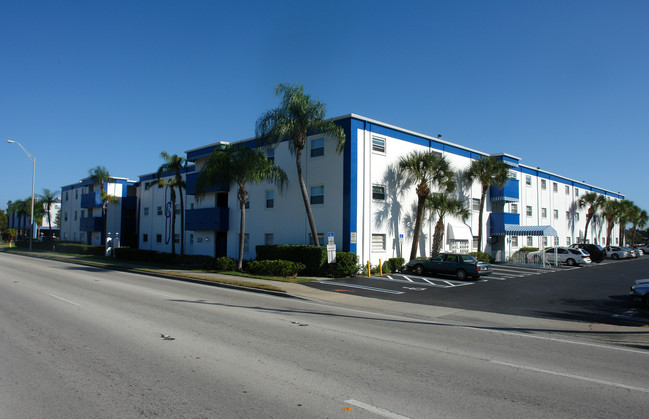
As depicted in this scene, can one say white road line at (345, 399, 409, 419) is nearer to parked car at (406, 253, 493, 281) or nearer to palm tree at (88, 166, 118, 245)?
parked car at (406, 253, 493, 281)

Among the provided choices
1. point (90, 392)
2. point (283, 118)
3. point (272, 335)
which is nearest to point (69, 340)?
point (90, 392)

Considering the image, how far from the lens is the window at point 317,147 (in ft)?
87.9

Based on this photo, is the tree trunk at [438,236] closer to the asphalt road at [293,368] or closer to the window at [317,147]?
the window at [317,147]

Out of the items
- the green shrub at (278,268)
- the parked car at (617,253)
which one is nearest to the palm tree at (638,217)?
the parked car at (617,253)

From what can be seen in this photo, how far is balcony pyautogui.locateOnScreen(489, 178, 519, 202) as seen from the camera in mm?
36969

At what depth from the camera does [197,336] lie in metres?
8.92

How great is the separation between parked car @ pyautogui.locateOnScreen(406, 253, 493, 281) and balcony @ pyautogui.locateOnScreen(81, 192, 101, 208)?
129 feet

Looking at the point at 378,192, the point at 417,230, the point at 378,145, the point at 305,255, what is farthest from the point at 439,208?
the point at 305,255

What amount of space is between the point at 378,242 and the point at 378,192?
10.4ft

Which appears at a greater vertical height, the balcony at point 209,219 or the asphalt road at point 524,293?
the balcony at point 209,219

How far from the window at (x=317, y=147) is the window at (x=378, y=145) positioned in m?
3.28

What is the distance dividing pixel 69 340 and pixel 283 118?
17.5 meters

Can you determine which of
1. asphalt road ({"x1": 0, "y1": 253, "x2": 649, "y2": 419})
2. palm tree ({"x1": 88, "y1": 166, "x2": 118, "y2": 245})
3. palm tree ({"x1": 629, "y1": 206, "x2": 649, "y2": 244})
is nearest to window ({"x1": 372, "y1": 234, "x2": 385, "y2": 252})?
asphalt road ({"x1": 0, "y1": 253, "x2": 649, "y2": 419})

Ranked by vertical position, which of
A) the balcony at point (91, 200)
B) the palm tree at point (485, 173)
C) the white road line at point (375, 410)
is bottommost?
the white road line at point (375, 410)
